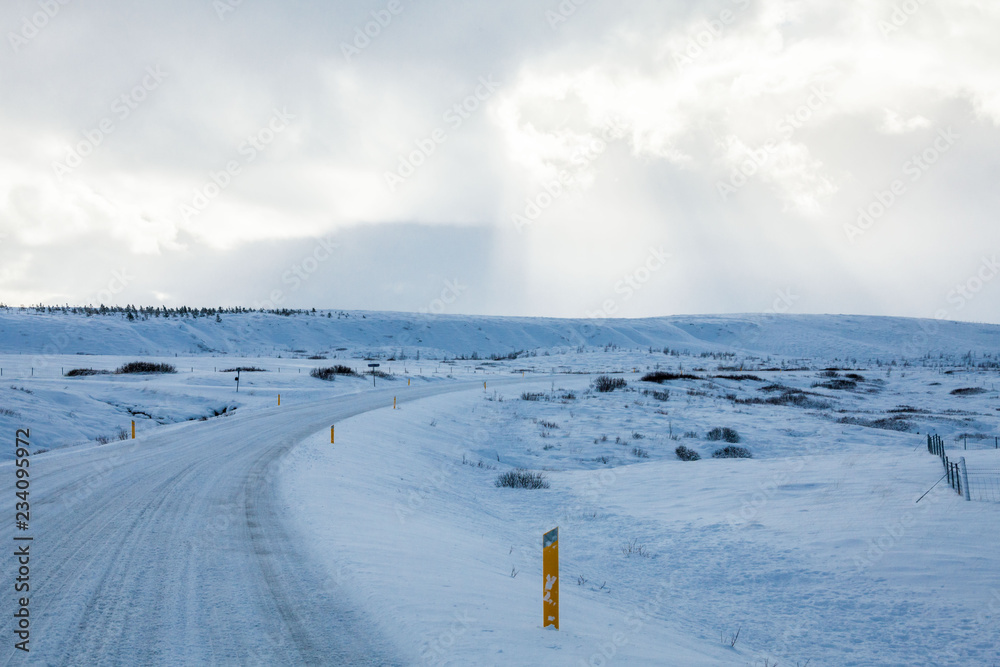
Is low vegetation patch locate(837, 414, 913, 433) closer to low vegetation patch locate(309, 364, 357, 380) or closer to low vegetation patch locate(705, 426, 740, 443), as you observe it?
low vegetation patch locate(705, 426, 740, 443)

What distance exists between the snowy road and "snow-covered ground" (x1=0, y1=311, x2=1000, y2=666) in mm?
417

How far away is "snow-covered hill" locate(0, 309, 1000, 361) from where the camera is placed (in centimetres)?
→ 7025

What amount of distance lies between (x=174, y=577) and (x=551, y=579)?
4.17 metres

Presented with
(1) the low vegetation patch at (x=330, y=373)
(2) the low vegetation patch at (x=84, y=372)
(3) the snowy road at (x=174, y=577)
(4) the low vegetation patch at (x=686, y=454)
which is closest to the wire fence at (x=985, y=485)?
(4) the low vegetation patch at (x=686, y=454)

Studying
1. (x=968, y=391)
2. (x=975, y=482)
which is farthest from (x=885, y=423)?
(x=968, y=391)

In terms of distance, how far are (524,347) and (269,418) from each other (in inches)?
3104

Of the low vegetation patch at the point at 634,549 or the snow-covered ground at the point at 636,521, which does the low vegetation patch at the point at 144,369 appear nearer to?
the snow-covered ground at the point at 636,521

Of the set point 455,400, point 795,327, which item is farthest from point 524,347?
point 455,400

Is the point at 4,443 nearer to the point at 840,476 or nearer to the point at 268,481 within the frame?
the point at 268,481

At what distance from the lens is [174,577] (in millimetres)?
6254

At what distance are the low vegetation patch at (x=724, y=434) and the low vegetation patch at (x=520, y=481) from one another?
865 cm

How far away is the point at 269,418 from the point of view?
21.8 metres

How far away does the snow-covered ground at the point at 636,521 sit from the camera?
5.95 metres

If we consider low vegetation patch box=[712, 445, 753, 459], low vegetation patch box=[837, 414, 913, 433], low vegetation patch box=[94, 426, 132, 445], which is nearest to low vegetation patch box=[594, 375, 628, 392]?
low vegetation patch box=[837, 414, 913, 433]
